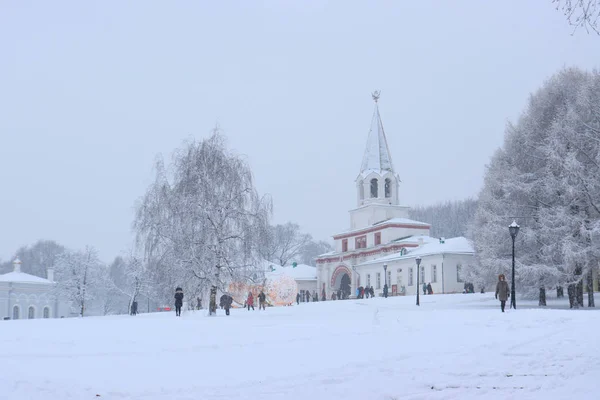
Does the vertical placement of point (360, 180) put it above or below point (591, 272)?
above

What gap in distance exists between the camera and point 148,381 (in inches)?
472

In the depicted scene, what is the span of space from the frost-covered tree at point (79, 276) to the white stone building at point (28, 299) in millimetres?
1900

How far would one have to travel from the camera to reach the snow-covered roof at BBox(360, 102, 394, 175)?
3273 inches

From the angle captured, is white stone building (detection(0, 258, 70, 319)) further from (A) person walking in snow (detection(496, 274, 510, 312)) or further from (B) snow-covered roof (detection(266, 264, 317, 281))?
(A) person walking in snow (detection(496, 274, 510, 312))

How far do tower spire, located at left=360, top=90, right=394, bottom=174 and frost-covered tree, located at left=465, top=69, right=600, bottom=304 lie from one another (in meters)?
A: 41.4

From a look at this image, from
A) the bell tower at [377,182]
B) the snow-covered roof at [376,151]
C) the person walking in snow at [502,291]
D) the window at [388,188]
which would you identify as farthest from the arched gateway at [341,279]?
the person walking in snow at [502,291]

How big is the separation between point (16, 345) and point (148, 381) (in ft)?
20.6

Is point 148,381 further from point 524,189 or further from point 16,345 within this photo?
point 524,189

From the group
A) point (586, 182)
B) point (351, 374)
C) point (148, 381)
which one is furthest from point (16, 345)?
point (586, 182)

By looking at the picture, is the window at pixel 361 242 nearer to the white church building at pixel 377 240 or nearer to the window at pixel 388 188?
the white church building at pixel 377 240

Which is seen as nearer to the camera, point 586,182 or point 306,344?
point 306,344

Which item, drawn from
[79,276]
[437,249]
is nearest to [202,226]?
[437,249]

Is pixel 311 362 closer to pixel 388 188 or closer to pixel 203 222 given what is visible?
pixel 203 222

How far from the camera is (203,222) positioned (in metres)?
33.6
